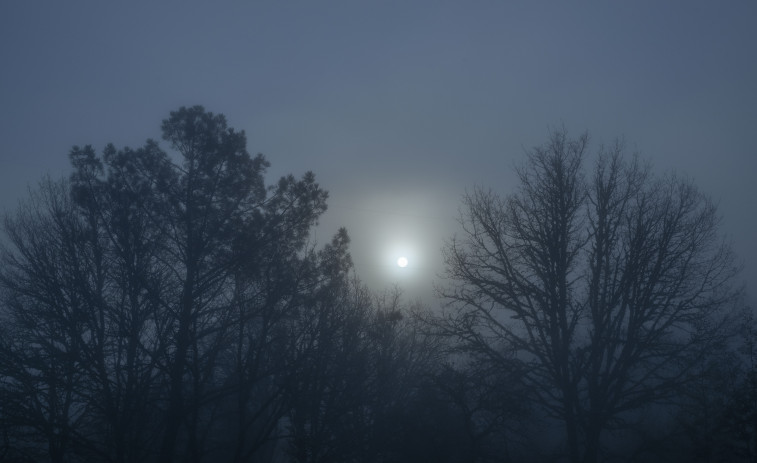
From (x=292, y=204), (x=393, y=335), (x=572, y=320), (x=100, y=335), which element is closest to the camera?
(x=100, y=335)

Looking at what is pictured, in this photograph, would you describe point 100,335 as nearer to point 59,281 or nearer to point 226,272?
point 59,281

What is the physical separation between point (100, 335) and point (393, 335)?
41.7 feet

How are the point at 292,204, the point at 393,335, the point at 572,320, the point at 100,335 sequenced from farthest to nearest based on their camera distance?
the point at 393,335
the point at 572,320
the point at 292,204
the point at 100,335

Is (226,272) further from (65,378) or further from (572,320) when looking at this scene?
(572,320)

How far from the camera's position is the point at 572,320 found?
15.0 meters

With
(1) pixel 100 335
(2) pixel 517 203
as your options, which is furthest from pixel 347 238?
(1) pixel 100 335

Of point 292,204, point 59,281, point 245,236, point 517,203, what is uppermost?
A: point 517,203

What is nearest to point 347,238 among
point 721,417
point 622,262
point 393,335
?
point 622,262

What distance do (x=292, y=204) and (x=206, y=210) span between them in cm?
205

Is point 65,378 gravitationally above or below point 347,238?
below

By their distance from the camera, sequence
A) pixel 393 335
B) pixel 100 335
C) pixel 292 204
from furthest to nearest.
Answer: pixel 393 335
pixel 292 204
pixel 100 335

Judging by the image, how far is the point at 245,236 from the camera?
1316 centimetres

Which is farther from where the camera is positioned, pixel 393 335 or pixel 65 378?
pixel 393 335

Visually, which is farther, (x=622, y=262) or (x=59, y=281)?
(x=622, y=262)
